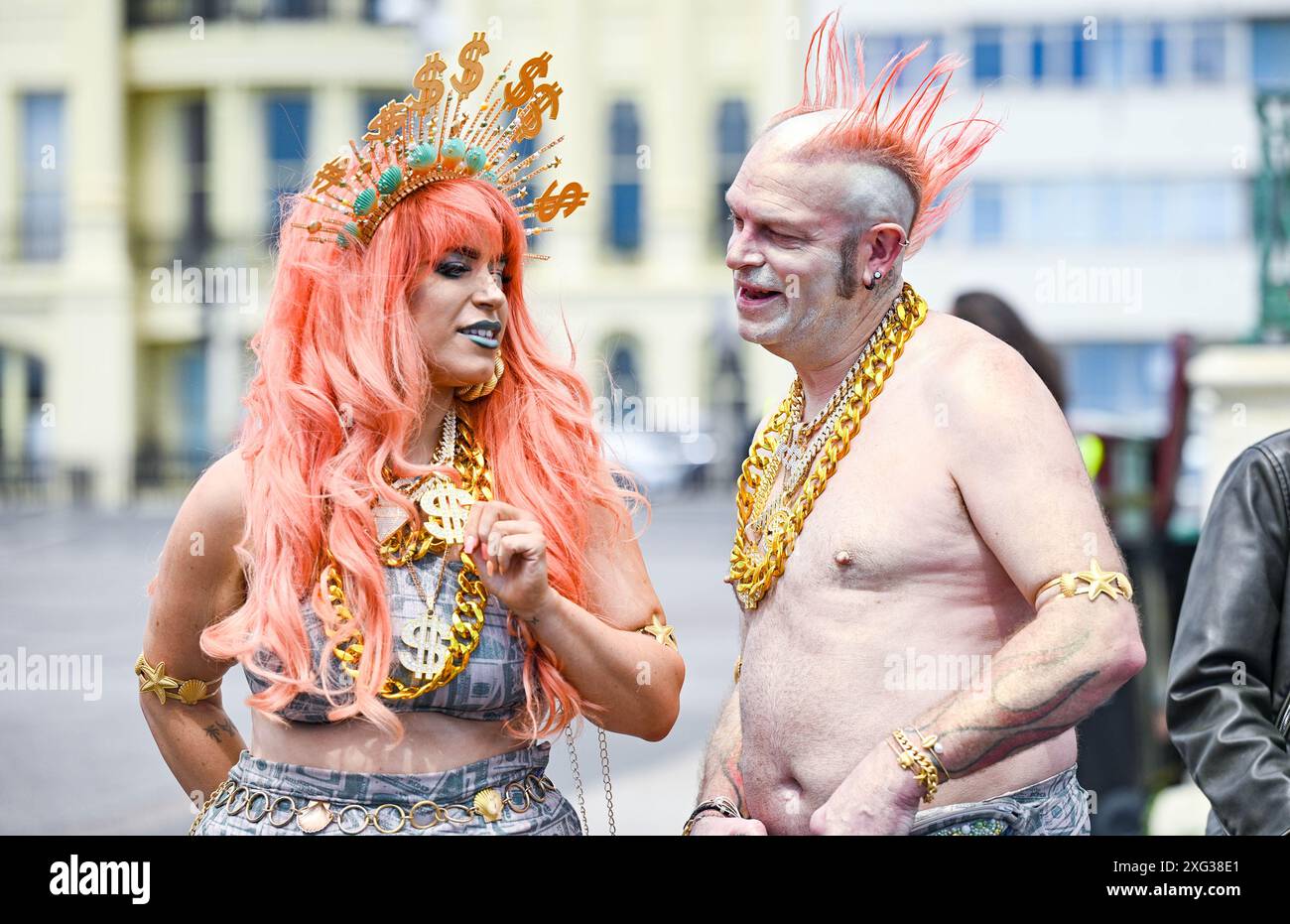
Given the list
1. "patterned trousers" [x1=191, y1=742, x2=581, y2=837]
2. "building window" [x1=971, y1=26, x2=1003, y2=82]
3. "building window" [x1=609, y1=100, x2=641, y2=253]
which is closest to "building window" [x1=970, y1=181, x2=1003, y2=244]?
"building window" [x1=971, y1=26, x2=1003, y2=82]

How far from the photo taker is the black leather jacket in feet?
8.13

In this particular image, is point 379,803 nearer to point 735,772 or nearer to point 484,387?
point 735,772

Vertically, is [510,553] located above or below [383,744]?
above

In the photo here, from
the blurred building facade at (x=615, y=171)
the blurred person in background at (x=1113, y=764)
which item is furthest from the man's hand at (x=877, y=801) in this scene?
the blurred building facade at (x=615, y=171)

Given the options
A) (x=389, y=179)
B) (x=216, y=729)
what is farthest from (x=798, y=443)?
(x=216, y=729)

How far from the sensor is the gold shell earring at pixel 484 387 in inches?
102

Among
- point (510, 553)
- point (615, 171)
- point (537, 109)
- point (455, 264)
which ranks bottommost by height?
point (510, 553)

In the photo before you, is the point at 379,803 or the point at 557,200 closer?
the point at 379,803

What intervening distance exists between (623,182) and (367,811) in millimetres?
23198

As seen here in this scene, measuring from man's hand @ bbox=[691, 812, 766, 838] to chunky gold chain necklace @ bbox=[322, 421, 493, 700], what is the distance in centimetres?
42

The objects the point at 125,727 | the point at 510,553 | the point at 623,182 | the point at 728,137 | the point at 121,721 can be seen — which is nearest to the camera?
the point at 510,553

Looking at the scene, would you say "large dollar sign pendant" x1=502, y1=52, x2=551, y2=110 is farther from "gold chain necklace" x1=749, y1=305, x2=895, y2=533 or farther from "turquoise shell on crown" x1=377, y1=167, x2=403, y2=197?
"gold chain necklace" x1=749, y1=305, x2=895, y2=533

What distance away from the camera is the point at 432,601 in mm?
2449
